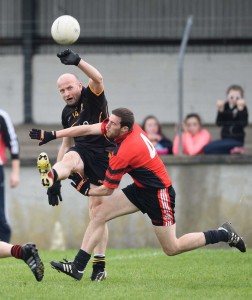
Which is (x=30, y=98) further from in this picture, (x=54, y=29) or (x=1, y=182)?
(x=54, y=29)

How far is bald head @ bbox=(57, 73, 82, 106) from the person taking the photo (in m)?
11.5

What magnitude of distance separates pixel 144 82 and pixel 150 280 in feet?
32.6

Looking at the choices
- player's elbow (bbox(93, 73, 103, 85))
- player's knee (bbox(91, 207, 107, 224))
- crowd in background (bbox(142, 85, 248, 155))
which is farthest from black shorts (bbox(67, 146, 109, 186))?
crowd in background (bbox(142, 85, 248, 155))

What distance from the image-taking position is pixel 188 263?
41.9 feet

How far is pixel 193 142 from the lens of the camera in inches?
655

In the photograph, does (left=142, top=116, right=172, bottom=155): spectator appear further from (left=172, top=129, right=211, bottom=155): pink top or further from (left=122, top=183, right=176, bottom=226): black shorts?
(left=122, top=183, right=176, bottom=226): black shorts

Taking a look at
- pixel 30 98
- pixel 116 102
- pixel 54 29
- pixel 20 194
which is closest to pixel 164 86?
pixel 116 102

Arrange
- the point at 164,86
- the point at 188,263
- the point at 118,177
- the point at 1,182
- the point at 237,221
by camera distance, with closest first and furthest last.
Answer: the point at 118,177, the point at 188,263, the point at 1,182, the point at 237,221, the point at 164,86

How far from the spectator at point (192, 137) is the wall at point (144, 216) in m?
0.34

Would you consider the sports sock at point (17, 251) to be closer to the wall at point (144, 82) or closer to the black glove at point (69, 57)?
the black glove at point (69, 57)

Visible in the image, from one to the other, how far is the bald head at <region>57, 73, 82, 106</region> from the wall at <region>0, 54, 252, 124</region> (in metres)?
8.22

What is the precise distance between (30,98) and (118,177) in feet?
35.3

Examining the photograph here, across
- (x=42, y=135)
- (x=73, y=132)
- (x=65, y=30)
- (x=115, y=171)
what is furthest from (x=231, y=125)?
(x=115, y=171)

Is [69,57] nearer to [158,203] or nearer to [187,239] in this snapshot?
[158,203]
